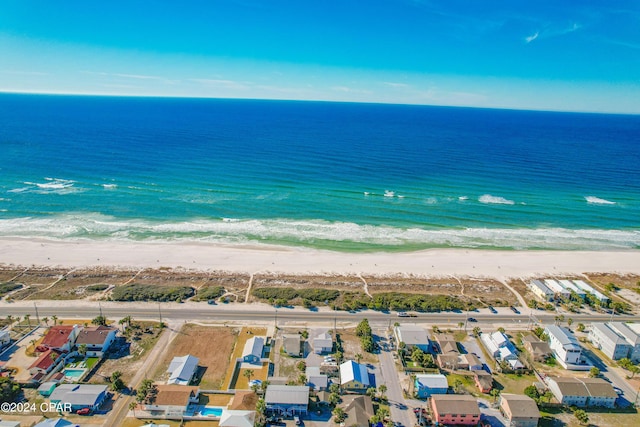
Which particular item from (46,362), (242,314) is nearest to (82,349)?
(46,362)

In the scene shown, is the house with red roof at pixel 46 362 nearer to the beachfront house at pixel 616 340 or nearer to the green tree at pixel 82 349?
the green tree at pixel 82 349

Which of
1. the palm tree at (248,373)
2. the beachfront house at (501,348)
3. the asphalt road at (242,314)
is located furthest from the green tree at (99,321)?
the beachfront house at (501,348)

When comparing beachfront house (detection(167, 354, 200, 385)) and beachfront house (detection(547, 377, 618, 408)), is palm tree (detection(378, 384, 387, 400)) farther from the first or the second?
beachfront house (detection(167, 354, 200, 385))

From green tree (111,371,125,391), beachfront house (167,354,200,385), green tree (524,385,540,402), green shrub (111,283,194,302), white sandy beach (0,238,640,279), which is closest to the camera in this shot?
green tree (111,371,125,391)

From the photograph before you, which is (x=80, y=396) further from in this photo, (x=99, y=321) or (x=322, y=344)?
(x=322, y=344)

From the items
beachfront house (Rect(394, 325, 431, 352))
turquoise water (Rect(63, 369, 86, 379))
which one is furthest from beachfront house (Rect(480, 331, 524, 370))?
turquoise water (Rect(63, 369, 86, 379))
